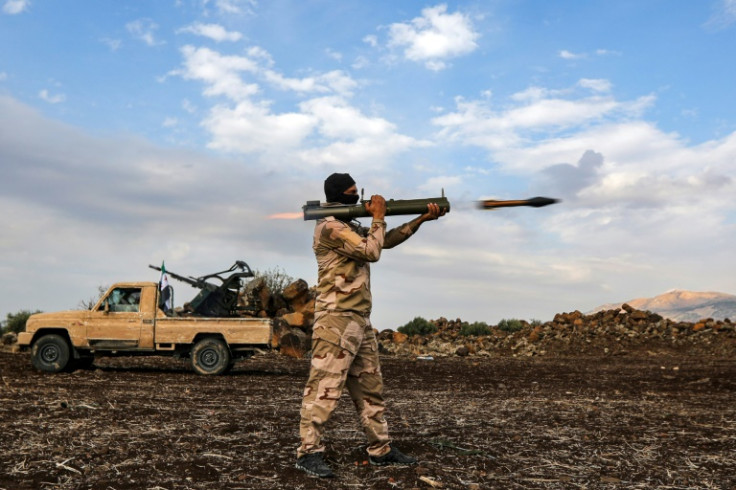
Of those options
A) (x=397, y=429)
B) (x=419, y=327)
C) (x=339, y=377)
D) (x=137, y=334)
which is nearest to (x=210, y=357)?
(x=137, y=334)

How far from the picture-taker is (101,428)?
8039 millimetres

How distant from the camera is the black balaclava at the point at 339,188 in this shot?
5.96 metres

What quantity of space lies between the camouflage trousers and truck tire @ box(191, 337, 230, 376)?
398 inches

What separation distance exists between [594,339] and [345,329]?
22.1 meters

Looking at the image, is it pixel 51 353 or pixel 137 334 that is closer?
pixel 137 334

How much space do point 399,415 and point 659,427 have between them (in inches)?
129

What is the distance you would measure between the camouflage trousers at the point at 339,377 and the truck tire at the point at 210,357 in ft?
33.1

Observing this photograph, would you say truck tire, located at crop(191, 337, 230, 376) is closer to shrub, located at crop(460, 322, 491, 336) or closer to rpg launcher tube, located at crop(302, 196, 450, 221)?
rpg launcher tube, located at crop(302, 196, 450, 221)

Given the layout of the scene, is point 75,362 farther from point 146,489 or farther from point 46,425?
point 146,489

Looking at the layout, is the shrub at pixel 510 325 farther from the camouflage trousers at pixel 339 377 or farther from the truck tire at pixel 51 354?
the camouflage trousers at pixel 339 377

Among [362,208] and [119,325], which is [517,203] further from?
[119,325]

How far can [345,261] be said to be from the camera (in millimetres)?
5746

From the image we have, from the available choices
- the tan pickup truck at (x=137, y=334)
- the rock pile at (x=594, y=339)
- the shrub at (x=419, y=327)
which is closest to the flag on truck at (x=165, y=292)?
the tan pickup truck at (x=137, y=334)

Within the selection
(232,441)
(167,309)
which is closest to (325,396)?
(232,441)
